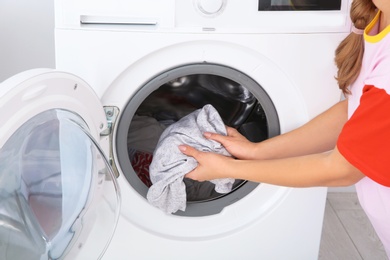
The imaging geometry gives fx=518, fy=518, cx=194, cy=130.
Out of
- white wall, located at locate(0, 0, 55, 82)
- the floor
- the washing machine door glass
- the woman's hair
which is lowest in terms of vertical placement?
the floor

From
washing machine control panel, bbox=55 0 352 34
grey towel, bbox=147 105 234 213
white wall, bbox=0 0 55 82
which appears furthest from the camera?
white wall, bbox=0 0 55 82

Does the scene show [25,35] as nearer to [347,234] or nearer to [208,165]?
[208,165]

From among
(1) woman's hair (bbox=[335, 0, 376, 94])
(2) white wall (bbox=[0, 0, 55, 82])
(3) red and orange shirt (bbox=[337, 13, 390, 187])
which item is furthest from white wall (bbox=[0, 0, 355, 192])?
(3) red and orange shirt (bbox=[337, 13, 390, 187])

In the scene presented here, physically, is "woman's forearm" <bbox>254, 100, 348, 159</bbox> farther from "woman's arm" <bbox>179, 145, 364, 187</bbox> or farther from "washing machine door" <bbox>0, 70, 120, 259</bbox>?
"washing machine door" <bbox>0, 70, 120, 259</bbox>

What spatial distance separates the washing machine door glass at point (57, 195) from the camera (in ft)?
3.04

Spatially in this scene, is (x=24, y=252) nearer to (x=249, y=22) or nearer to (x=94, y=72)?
(x=94, y=72)

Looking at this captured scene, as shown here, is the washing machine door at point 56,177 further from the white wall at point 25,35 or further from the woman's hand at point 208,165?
the white wall at point 25,35

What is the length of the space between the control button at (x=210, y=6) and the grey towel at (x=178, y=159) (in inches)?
9.6

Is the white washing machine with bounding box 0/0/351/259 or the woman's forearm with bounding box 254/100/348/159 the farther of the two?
the woman's forearm with bounding box 254/100/348/159

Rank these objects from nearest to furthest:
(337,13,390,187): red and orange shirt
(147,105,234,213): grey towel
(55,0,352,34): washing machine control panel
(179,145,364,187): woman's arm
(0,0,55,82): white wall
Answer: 1. (337,13,390,187): red and orange shirt
2. (179,145,364,187): woman's arm
3. (55,0,352,34): washing machine control panel
4. (147,105,234,213): grey towel
5. (0,0,55,82): white wall

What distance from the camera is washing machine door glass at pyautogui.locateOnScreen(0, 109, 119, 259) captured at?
926 millimetres

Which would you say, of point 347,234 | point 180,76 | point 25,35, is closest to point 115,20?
point 180,76

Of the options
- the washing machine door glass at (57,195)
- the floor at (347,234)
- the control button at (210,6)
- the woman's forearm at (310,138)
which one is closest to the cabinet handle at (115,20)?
the control button at (210,6)

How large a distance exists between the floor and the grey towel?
557 mm
